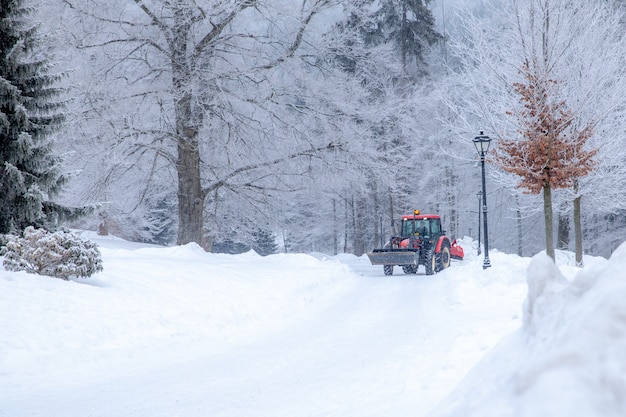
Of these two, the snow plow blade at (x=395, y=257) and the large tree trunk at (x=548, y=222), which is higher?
the large tree trunk at (x=548, y=222)

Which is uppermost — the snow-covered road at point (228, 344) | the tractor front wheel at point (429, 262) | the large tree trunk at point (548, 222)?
the large tree trunk at point (548, 222)

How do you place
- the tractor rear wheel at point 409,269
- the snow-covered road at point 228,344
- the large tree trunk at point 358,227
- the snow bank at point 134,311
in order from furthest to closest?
the large tree trunk at point 358,227 → the tractor rear wheel at point 409,269 → the snow bank at point 134,311 → the snow-covered road at point 228,344

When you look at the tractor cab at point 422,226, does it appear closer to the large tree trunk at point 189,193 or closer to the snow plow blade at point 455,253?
the snow plow blade at point 455,253

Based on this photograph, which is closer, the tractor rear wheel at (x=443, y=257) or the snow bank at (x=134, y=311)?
the snow bank at (x=134, y=311)

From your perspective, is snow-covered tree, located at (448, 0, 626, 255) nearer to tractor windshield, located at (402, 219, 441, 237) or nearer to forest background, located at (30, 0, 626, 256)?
forest background, located at (30, 0, 626, 256)

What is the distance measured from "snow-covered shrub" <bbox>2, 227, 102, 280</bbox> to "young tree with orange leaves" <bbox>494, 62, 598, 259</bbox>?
10.8 meters

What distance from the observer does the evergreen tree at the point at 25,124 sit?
37.0 ft

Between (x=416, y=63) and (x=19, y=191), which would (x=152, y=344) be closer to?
(x=19, y=191)

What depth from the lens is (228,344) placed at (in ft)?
26.5

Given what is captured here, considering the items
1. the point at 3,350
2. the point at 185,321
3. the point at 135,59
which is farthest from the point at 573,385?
the point at 135,59

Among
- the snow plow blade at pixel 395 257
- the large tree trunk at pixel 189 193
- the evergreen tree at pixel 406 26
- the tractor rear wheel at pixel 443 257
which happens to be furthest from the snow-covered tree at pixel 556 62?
the evergreen tree at pixel 406 26

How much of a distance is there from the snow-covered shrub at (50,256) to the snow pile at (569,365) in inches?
316

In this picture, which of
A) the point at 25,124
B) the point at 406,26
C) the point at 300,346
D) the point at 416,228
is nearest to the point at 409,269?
the point at 416,228

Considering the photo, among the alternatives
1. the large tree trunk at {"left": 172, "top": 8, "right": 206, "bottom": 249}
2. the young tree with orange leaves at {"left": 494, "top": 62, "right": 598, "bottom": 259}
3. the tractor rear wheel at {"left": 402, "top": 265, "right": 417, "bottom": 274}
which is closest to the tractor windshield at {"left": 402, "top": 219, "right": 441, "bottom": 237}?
the tractor rear wheel at {"left": 402, "top": 265, "right": 417, "bottom": 274}
